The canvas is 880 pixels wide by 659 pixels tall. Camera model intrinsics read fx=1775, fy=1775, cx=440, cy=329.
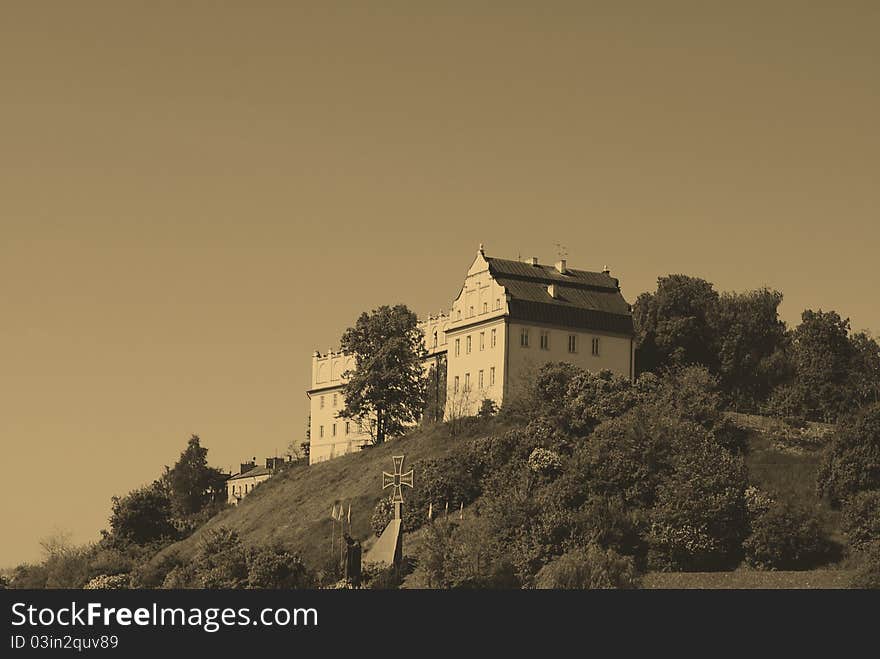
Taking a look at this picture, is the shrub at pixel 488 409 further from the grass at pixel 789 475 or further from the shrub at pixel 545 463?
the grass at pixel 789 475

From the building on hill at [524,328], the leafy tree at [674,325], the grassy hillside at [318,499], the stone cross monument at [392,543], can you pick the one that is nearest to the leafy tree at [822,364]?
the leafy tree at [674,325]

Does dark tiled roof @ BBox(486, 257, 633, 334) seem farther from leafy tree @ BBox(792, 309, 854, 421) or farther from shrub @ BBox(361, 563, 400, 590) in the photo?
shrub @ BBox(361, 563, 400, 590)

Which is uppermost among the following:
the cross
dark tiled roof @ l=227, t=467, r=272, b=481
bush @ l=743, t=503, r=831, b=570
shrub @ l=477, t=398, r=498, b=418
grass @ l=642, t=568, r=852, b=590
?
dark tiled roof @ l=227, t=467, r=272, b=481

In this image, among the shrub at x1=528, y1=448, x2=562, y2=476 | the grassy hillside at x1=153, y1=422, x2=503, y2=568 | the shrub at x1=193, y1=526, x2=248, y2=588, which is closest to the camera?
the shrub at x1=193, y1=526, x2=248, y2=588

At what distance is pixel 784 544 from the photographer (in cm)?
7462

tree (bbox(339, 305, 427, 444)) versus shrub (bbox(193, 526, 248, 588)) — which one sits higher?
tree (bbox(339, 305, 427, 444))

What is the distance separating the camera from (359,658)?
146 feet

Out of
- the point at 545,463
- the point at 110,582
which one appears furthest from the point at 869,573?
the point at 110,582

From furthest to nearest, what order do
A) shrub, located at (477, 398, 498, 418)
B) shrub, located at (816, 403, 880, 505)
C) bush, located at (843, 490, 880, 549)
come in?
shrub, located at (477, 398, 498, 418)
shrub, located at (816, 403, 880, 505)
bush, located at (843, 490, 880, 549)

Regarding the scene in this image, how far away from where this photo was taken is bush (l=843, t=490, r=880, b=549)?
74.5 m

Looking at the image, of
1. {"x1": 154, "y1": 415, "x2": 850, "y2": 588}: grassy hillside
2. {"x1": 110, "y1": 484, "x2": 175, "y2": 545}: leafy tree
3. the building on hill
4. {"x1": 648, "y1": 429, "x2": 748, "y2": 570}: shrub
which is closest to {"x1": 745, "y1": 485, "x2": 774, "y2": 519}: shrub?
{"x1": 648, "y1": 429, "x2": 748, "y2": 570}: shrub

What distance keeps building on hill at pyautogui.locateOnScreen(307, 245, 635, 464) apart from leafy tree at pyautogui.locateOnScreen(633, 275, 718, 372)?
2344mm

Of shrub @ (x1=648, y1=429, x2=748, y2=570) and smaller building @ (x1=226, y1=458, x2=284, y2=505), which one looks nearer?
shrub @ (x1=648, y1=429, x2=748, y2=570)

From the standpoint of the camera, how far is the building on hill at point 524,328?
10219 centimetres
